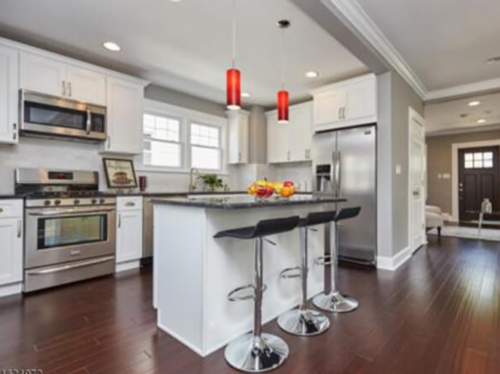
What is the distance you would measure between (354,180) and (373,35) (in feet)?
5.96

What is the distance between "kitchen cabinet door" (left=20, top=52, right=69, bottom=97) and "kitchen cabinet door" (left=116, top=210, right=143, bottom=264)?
160 centimetres

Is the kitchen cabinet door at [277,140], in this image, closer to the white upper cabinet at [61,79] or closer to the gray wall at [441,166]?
the white upper cabinet at [61,79]

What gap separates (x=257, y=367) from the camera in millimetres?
1702

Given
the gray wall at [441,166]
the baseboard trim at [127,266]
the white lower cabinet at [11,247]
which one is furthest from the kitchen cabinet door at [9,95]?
the gray wall at [441,166]

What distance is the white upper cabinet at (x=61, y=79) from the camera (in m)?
3.13

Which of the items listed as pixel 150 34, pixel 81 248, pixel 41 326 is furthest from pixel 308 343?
pixel 150 34

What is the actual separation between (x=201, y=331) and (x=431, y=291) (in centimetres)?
244

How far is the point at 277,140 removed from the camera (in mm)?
5668

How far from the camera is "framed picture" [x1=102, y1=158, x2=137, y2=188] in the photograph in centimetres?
398

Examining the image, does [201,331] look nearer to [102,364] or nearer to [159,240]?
[102,364]

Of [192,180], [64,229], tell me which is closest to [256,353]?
[64,229]

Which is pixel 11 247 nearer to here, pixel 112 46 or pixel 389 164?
pixel 112 46

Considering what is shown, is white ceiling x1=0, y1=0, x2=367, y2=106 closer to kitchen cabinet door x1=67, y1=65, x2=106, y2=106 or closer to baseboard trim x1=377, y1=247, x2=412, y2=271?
kitchen cabinet door x1=67, y1=65, x2=106, y2=106

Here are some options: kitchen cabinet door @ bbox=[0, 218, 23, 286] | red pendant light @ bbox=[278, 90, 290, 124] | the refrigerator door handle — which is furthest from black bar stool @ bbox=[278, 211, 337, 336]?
kitchen cabinet door @ bbox=[0, 218, 23, 286]
